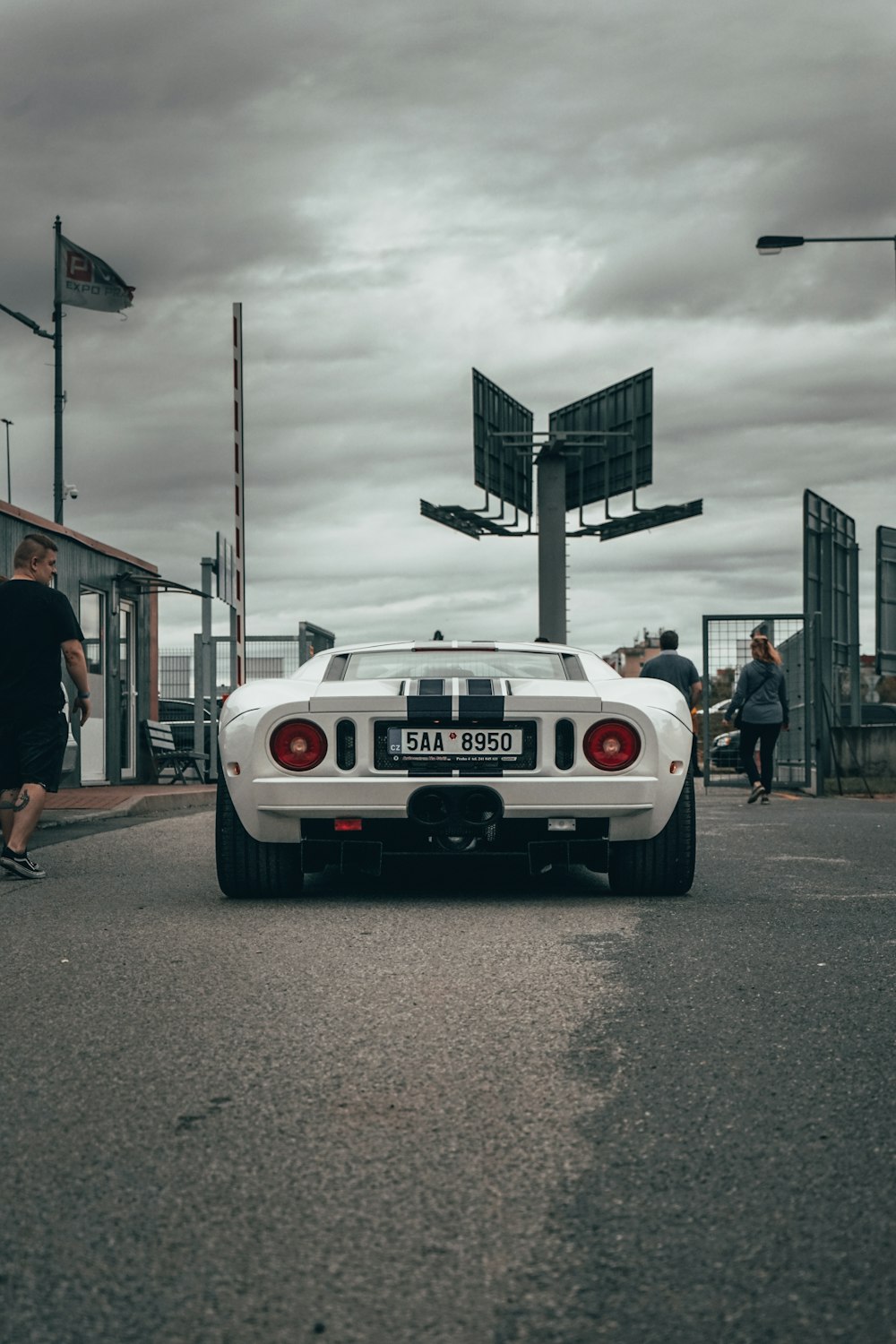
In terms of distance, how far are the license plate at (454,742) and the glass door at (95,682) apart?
11402 mm

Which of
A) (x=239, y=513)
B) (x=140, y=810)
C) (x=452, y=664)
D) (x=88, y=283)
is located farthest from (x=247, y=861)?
(x=88, y=283)

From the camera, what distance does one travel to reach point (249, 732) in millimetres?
5922

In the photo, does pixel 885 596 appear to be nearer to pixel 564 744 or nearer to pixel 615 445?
pixel 564 744

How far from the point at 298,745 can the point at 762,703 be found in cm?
930

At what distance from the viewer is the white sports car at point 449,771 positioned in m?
5.85

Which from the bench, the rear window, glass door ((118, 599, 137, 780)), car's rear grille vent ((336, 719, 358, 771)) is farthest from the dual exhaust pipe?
glass door ((118, 599, 137, 780))

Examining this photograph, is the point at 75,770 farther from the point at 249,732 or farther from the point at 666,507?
the point at 666,507

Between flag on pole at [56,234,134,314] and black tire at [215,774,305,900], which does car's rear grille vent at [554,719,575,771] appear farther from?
flag on pole at [56,234,134,314]

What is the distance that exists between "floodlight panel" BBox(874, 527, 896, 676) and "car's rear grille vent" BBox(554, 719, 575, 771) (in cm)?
1466

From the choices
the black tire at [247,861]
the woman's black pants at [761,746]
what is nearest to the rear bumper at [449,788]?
the black tire at [247,861]

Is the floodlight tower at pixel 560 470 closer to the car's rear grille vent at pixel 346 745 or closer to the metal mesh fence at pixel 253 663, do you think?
the metal mesh fence at pixel 253 663

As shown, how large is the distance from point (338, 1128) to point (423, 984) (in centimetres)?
142

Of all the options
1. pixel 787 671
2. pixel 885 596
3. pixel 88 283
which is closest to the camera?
pixel 787 671

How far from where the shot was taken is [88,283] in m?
28.4
